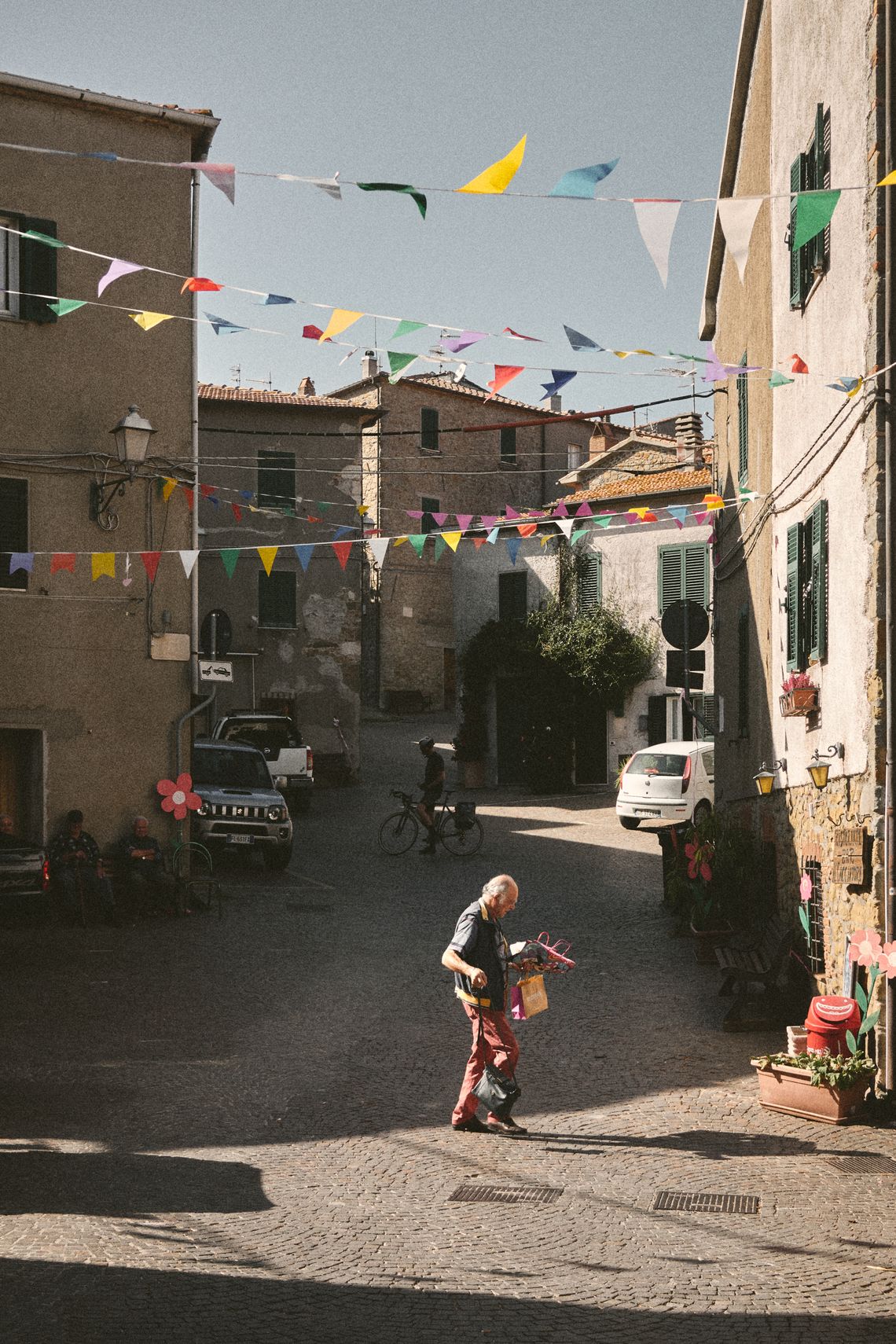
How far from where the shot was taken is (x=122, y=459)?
1759 cm

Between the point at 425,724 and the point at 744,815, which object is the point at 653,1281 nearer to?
the point at 744,815

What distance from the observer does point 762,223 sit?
50.8ft

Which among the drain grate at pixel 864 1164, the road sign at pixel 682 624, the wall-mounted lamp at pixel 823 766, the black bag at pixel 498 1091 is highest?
the road sign at pixel 682 624

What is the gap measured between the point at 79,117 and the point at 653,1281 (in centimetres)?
1579

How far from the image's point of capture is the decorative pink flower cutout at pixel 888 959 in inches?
354

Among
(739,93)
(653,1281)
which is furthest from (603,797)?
(653,1281)

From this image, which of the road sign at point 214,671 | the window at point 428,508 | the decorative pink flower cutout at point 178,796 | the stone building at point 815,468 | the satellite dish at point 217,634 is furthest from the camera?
the window at point 428,508

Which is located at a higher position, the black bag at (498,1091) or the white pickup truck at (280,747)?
the white pickup truck at (280,747)

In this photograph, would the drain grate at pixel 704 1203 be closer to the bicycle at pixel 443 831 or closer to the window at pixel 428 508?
the bicycle at pixel 443 831

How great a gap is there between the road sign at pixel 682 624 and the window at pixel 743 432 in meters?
1.59

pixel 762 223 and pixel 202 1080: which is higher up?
pixel 762 223

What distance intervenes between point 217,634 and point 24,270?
12.1 metres

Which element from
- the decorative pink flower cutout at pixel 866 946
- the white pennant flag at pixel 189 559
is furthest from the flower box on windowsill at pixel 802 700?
the white pennant flag at pixel 189 559

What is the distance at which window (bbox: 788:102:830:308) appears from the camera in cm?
1132
